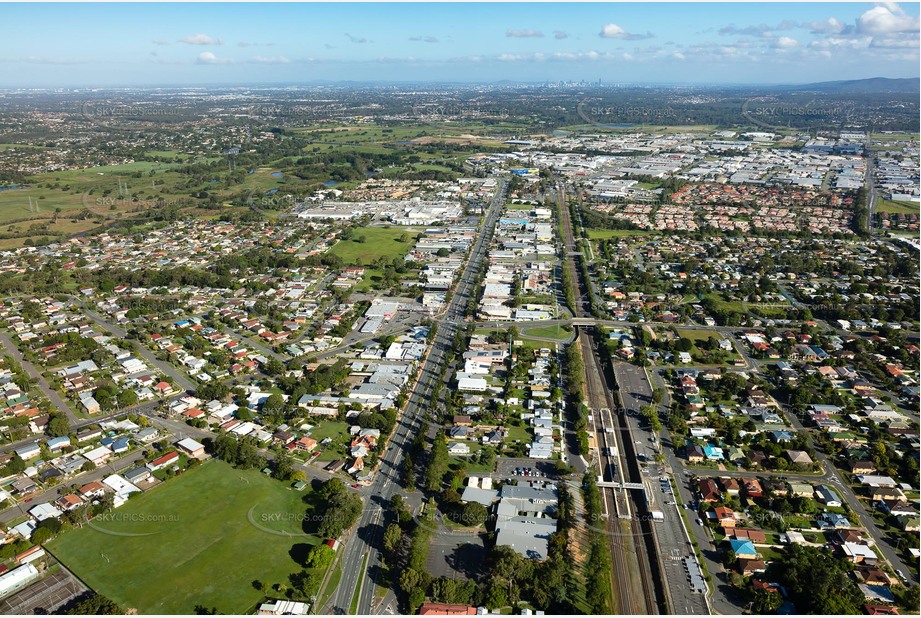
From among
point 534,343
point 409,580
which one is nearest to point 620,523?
point 409,580

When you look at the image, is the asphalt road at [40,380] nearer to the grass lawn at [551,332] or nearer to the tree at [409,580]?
the tree at [409,580]

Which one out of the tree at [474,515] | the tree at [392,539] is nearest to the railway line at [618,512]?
the tree at [474,515]

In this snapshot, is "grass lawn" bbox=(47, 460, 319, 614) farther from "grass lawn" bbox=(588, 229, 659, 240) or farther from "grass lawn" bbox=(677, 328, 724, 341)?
"grass lawn" bbox=(588, 229, 659, 240)

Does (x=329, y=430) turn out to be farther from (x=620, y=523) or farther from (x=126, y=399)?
(x=620, y=523)

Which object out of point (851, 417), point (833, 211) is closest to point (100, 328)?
point (851, 417)

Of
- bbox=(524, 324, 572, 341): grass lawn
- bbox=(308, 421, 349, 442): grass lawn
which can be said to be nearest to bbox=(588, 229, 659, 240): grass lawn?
bbox=(524, 324, 572, 341): grass lawn
